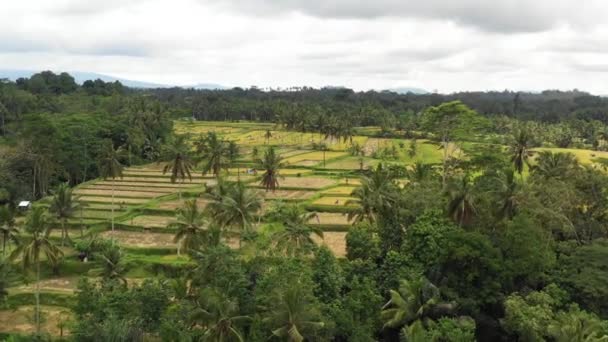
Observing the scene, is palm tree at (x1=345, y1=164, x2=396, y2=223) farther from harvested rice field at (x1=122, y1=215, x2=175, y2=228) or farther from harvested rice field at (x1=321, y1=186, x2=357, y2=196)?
harvested rice field at (x1=321, y1=186, x2=357, y2=196)

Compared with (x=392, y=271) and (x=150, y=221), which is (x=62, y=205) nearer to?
(x=150, y=221)

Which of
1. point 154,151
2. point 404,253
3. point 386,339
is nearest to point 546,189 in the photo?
point 404,253

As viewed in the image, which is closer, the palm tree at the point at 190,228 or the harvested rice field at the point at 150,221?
the palm tree at the point at 190,228

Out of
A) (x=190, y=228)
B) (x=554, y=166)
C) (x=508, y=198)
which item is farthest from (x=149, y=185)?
(x=508, y=198)

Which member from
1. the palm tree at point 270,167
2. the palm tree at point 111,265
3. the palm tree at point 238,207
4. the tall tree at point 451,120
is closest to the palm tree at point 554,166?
the tall tree at point 451,120

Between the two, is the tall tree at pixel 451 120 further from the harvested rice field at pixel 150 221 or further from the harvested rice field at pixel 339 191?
the harvested rice field at pixel 150 221
